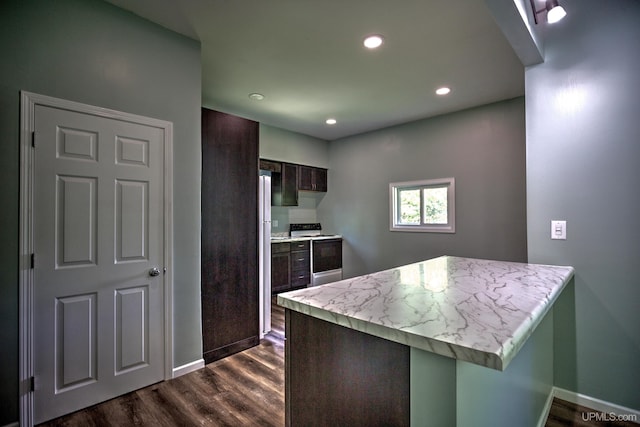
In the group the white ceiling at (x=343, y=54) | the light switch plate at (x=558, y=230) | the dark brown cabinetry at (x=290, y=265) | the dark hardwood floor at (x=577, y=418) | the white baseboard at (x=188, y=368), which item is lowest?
the dark hardwood floor at (x=577, y=418)

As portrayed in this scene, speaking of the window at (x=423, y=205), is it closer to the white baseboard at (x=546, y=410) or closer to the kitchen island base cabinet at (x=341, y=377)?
the white baseboard at (x=546, y=410)

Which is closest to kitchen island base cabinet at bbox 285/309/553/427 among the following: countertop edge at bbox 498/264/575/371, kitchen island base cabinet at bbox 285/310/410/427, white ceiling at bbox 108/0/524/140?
kitchen island base cabinet at bbox 285/310/410/427

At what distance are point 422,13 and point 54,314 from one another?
10.5 ft

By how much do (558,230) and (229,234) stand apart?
101 inches

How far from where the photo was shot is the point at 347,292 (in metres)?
1.29

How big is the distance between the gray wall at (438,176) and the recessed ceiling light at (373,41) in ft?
7.28

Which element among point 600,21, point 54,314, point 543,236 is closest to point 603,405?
point 543,236

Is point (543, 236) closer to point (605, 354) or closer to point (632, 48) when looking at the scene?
point (605, 354)

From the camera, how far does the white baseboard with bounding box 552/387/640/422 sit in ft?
5.94

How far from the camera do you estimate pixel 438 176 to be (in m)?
4.46

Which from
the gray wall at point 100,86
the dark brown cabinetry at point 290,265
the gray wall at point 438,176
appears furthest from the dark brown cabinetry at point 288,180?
the gray wall at point 100,86

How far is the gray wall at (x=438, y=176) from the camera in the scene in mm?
3828

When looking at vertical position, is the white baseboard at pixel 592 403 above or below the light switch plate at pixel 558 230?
below

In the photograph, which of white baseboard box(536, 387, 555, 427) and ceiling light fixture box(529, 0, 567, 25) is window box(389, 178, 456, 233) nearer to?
white baseboard box(536, 387, 555, 427)
